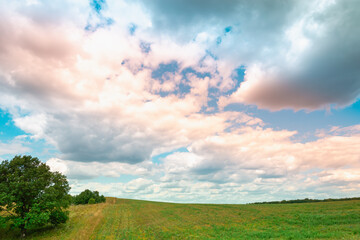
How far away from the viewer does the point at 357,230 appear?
28.5m

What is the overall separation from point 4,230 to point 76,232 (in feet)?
47.0

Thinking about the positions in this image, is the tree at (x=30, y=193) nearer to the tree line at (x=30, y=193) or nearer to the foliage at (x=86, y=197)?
the tree line at (x=30, y=193)

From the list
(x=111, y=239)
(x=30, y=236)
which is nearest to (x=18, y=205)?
(x=30, y=236)

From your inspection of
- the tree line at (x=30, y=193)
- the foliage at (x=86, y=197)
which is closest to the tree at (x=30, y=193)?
the tree line at (x=30, y=193)

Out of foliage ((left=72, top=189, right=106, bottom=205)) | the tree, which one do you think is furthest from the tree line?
foliage ((left=72, top=189, right=106, bottom=205))

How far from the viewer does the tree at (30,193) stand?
3406 centimetres

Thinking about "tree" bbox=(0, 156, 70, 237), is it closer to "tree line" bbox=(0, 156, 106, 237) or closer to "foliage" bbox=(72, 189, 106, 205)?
"tree line" bbox=(0, 156, 106, 237)

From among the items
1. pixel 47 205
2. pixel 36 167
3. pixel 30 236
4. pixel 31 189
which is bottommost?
pixel 30 236

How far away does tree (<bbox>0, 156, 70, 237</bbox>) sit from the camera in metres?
34.1

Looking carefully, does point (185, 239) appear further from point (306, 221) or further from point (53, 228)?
point (53, 228)

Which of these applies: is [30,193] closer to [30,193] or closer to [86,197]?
[30,193]

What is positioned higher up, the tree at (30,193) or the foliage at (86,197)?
the tree at (30,193)

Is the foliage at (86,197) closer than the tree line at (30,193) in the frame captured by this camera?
No

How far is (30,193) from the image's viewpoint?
3556 centimetres
